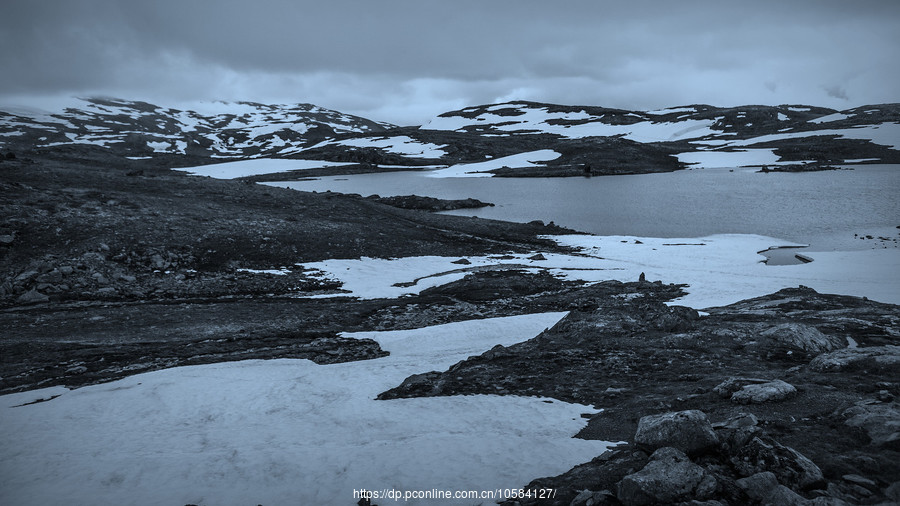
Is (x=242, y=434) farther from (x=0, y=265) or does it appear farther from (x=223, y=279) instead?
(x=0, y=265)

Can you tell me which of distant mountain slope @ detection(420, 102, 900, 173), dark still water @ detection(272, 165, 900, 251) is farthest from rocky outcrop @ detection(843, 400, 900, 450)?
distant mountain slope @ detection(420, 102, 900, 173)

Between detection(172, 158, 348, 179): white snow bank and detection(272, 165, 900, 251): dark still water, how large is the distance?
1965cm

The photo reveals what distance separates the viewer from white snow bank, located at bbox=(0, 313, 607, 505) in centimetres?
1015

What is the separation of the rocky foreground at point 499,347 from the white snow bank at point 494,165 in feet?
254

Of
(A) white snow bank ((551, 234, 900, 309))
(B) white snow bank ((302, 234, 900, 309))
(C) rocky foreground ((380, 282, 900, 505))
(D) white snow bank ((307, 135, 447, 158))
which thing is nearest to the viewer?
(C) rocky foreground ((380, 282, 900, 505))

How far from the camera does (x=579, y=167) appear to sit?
118000mm

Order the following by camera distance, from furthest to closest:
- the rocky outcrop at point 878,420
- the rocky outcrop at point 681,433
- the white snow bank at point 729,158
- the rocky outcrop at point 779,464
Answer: the white snow bank at point 729,158, the rocky outcrop at point 681,433, the rocky outcrop at point 878,420, the rocky outcrop at point 779,464

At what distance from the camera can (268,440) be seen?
1220 cm

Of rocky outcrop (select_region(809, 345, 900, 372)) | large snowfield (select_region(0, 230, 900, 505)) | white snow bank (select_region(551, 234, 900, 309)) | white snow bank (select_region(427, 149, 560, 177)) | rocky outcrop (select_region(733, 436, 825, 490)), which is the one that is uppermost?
white snow bank (select_region(427, 149, 560, 177))

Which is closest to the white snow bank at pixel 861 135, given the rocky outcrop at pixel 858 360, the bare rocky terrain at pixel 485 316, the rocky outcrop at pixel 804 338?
the bare rocky terrain at pixel 485 316

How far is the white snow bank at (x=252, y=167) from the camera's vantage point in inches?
4560

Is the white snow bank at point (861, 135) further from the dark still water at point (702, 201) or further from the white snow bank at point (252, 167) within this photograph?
the white snow bank at point (252, 167)

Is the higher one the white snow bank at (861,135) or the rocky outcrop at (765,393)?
the white snow bank at (861,135)

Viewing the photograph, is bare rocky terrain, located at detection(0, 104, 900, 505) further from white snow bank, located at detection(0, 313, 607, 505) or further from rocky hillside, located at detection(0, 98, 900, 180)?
rocky hillside, located at detection(0, 98, 900, 180)
